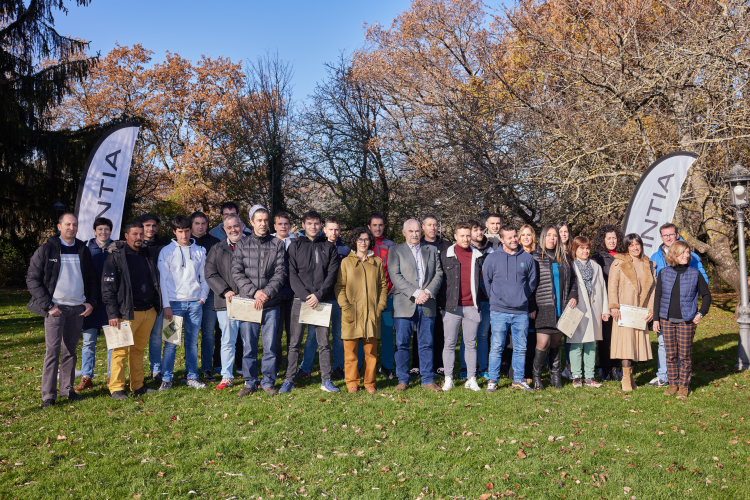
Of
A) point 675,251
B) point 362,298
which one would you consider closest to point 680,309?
point 675,251

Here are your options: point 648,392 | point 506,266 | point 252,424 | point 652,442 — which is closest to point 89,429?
point 252,424

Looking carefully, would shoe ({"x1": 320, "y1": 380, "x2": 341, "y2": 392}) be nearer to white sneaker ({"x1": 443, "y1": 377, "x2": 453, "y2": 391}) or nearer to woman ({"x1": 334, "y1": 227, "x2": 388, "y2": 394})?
woman ({"x1": 334, "y1": 227, "x2": 388, "y2": 394})

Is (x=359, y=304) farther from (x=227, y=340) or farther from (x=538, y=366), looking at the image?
(x=538, y=366)

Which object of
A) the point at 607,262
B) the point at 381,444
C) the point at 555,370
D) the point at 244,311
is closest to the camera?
the point at 381,444

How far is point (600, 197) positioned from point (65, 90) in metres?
14.6

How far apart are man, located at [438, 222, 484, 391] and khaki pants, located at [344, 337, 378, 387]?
0.90 meters

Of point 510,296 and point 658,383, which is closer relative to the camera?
point 510,296

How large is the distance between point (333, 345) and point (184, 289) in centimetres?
199

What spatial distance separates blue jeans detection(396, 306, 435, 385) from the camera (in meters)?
6.29

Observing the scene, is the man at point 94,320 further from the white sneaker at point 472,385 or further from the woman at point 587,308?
the woman at point 587,308

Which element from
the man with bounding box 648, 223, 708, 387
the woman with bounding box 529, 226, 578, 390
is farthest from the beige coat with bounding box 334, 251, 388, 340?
the man with bounding box 648, 223, 708, 387

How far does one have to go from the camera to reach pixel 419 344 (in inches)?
249

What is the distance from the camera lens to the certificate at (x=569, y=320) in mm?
6238

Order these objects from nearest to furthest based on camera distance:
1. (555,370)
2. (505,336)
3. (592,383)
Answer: (505,336)
(555,370)
(592,383)
